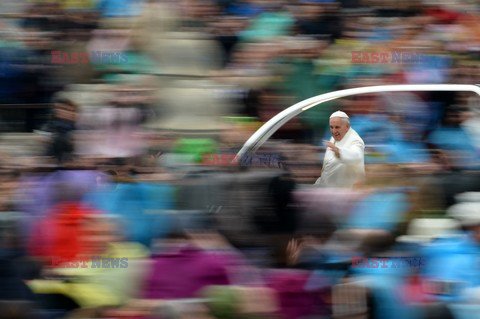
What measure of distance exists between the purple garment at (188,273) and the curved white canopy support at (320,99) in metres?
2.16

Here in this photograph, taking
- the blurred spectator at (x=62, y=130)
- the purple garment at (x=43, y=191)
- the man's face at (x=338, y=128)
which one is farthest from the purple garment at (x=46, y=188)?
the man's face at (x=338, y=128)

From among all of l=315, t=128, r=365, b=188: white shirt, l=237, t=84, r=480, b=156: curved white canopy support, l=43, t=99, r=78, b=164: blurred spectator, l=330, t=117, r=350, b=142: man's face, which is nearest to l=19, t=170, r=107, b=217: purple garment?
l=43, t=99, r=78, b=164: blurred spectator

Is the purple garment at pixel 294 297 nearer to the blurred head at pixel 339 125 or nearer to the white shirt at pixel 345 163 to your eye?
the white shirt at pixel 345 163

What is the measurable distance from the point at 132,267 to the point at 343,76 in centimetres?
277

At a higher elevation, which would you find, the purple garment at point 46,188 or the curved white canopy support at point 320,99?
the curved white canopy support at point 320,99

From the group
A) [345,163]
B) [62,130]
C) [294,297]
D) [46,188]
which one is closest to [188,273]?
[294,297]

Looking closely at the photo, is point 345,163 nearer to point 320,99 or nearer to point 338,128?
point 338,128

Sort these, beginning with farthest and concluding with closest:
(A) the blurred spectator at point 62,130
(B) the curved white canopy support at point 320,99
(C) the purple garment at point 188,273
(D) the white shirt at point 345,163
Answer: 1. (B) the curved white canopy support at point 320,99
2. (D) the white shirt at point 345,163
3. (A) the blurred spectator at point 62,130
4. (C) the purple garment at point 188,273

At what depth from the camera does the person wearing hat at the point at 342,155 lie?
18.7 feet

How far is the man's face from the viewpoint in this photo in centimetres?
636

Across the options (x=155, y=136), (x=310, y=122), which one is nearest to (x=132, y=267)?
(x=155, y=136)

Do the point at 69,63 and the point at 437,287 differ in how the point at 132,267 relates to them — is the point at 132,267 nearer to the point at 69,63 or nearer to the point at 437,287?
the point at 437,287

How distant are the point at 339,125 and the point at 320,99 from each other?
45 centimetres

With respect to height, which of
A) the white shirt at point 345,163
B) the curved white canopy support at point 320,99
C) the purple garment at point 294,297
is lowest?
the purple garment at point 294,297
